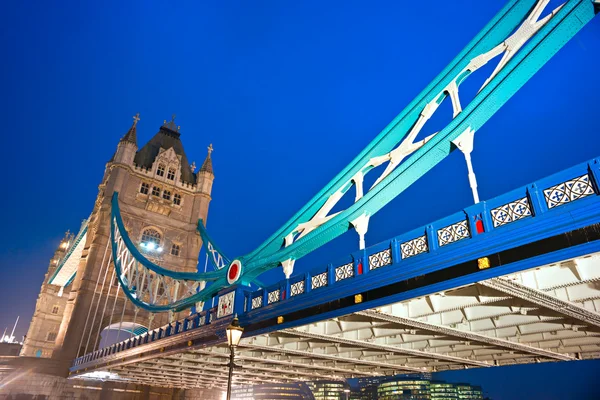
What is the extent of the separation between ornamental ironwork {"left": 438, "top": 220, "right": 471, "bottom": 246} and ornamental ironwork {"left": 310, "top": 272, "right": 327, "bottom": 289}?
13.1ft

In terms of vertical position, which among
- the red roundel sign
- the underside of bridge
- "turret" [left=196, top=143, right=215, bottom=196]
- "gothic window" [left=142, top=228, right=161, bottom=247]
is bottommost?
the underside of bridge

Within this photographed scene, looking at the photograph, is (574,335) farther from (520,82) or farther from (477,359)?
(520,82)

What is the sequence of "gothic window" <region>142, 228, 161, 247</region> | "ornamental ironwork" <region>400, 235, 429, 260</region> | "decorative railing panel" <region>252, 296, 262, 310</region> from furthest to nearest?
"gothic window" <region>142, 228, 161, 247</region> → "decorative railing panel" <region>252, 296, 262, 310</region> → "ornamental ironwork" <region>400, 235, 429, 260</region>

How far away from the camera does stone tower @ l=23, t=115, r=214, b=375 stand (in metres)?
37.3

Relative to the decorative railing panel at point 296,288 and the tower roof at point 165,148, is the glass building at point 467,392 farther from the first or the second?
the decorative railing panel at point 296,288

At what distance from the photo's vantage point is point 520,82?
991 centimetres

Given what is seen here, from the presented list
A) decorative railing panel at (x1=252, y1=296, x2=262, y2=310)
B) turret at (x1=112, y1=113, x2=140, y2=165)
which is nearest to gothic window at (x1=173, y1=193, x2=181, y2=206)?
turret at (x1=112, y1=113, x2=140, y2=165)

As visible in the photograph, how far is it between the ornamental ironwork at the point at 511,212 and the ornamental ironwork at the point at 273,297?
7.62m

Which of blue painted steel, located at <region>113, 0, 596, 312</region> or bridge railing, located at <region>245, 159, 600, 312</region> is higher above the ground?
blue painted steel, located at <region>113, 0, 596, 312</region>

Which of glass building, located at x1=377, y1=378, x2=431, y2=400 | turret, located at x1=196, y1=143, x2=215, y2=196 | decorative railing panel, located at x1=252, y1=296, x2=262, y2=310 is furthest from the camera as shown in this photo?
glass building, located at x1=377, y1=378, x2=431, y2=400

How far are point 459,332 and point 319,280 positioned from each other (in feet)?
16.4

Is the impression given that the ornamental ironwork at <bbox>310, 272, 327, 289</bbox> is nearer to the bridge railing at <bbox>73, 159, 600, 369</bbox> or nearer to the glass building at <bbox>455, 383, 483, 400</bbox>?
the bridge railing at <bbox>73, 159, 600, 369</bbox>

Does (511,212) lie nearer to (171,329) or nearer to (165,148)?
(171,329)

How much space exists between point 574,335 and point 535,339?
137 centimetres
